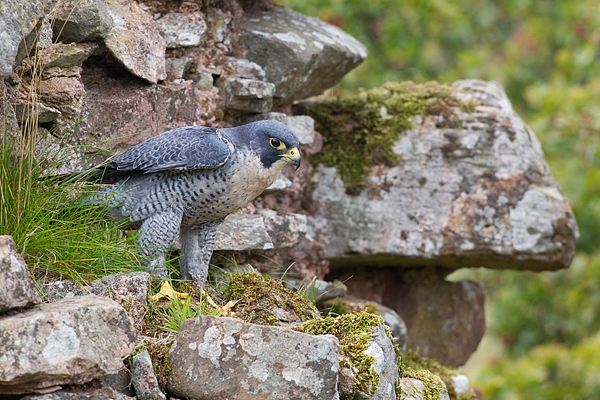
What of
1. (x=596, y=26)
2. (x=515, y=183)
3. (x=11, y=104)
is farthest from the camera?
(x=596, y=26)

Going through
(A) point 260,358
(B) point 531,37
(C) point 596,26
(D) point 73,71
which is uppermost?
(D) point 73,71

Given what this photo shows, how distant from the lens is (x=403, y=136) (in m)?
6.87

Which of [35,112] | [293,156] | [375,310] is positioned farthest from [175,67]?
[375,310]

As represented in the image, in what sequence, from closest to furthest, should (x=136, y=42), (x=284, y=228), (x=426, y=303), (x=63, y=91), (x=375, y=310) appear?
(x=63, y=91)
(x=136, y=42)
(x=284, y=228)
(x=375, y=310)
(x=426, y=303)

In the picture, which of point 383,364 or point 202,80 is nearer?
point 383,364

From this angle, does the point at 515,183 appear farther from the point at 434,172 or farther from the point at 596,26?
the point at 596,26

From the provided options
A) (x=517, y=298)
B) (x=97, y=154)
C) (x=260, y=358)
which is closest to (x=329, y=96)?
(x=97, y=154)

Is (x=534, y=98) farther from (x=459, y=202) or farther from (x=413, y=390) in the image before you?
(x=413, y=390)

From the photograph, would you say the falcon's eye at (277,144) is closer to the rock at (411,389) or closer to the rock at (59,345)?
the rock at (411,389)

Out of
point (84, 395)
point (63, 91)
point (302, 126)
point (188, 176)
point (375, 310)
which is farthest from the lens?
point (375, 310)

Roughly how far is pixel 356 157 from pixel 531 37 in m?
9.14

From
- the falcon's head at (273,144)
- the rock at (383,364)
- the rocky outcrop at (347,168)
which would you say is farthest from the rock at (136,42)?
the rock at (383,364)

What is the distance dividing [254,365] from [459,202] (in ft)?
12.1

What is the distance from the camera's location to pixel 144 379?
11.4ft
